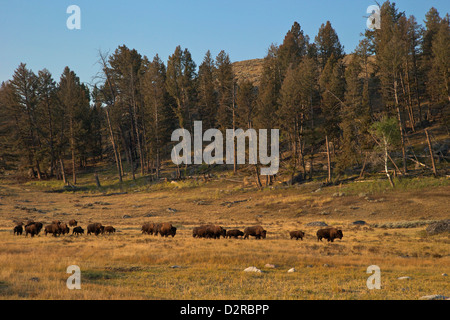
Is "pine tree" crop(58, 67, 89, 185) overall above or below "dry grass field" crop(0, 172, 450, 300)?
above

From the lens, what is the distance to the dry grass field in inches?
386

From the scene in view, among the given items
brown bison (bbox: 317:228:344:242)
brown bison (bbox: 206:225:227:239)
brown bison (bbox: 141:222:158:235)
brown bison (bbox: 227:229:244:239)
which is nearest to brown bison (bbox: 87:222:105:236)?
brown bison (bbox: 141:222:158:235)

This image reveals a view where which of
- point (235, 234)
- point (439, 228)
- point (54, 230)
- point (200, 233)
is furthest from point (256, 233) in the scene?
point (54, 230)

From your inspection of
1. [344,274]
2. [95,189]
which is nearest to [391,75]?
[344,274]

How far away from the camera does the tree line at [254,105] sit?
50844mm

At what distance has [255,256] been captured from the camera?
16281 millimetres

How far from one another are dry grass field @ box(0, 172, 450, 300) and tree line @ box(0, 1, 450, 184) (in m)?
13.0

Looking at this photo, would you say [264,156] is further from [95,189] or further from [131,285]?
[131,285]

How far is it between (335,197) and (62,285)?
119 feet

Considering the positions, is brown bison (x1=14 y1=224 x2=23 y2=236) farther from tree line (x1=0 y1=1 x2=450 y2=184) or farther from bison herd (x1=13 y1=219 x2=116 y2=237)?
tree line (x1=0 y1=1 x2=450 y2=184)

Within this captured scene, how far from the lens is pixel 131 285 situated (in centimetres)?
1045

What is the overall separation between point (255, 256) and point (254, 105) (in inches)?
1715

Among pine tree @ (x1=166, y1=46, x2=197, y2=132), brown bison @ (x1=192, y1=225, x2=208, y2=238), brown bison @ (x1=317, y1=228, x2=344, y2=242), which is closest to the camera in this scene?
brown bison @ (x1=317, y1=228, x2=344, y2=242)

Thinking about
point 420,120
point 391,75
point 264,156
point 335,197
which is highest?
point 391,75
